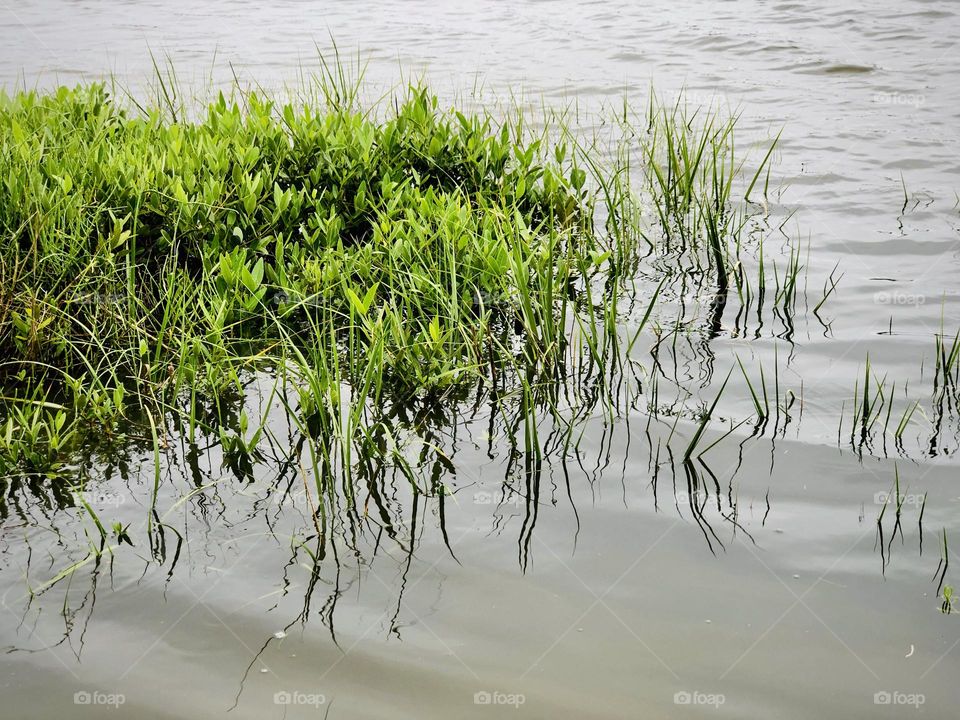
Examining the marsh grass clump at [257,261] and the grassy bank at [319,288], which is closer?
Result: the grassy bank at [319,288]

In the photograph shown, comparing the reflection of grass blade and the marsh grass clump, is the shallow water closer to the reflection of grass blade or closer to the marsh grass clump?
the reflection of grass blade

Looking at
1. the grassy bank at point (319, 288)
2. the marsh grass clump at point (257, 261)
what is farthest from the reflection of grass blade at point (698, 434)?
the marsh grass clump at point (257, 261)

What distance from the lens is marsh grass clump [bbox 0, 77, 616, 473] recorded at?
141 inches

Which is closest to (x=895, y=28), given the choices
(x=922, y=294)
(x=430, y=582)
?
(x=922, y=294)

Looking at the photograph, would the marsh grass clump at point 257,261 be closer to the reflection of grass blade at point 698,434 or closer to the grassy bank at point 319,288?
the grassy bank at point 319,288

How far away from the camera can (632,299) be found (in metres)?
4.47

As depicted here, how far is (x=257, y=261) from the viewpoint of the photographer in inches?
163

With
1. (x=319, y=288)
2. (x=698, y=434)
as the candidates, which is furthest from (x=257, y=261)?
(x=698, y=434)

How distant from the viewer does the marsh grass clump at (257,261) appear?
141 inches

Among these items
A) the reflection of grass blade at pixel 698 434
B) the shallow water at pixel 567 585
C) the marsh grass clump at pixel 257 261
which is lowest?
the shallow water at pixel 567 585

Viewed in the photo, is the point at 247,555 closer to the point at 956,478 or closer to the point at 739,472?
the point at 739,472

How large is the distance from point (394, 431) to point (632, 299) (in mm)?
1655

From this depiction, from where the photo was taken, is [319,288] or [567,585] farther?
[319,288]

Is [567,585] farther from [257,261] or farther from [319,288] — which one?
[257,261]
